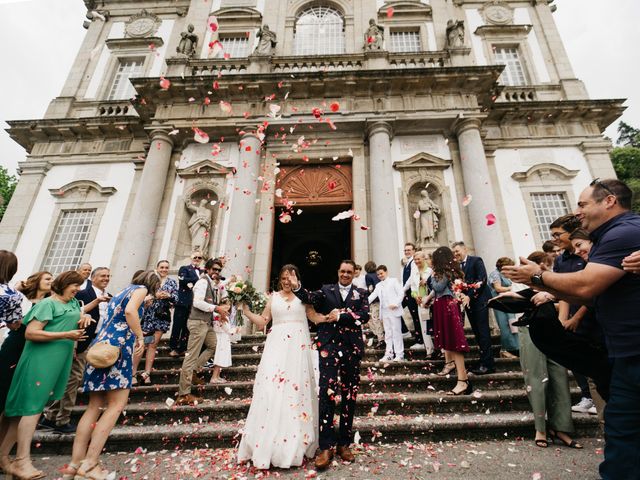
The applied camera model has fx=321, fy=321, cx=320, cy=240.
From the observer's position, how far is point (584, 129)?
1199 cm

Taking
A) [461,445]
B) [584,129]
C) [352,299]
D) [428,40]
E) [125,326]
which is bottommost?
[461,445]

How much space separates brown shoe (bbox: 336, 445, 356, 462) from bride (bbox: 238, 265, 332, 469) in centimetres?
29

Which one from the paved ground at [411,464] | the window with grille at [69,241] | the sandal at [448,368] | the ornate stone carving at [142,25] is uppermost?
the ornate stone carving at [142,25]

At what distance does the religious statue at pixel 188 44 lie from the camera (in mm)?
13102

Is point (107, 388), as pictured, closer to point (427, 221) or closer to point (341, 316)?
point (341, 316)

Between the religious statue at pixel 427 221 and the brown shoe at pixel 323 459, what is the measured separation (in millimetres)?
7936

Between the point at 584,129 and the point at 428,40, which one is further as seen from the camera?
the point at 428,40

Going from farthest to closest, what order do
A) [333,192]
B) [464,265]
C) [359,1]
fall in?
[359,1] < [333,192] < [464,265]

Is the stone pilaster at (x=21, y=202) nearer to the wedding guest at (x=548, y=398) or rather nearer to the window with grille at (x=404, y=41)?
the window with grille at (x=404, y=41)

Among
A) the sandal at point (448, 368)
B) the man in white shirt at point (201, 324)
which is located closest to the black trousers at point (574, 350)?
the sandal at point (448, 368)

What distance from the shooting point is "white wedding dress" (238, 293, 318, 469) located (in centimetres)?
352

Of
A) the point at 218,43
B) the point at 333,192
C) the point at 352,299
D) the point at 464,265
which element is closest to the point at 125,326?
the point at 352,299

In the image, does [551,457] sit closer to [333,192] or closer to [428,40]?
[333,192]

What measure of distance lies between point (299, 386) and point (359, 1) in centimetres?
1702
